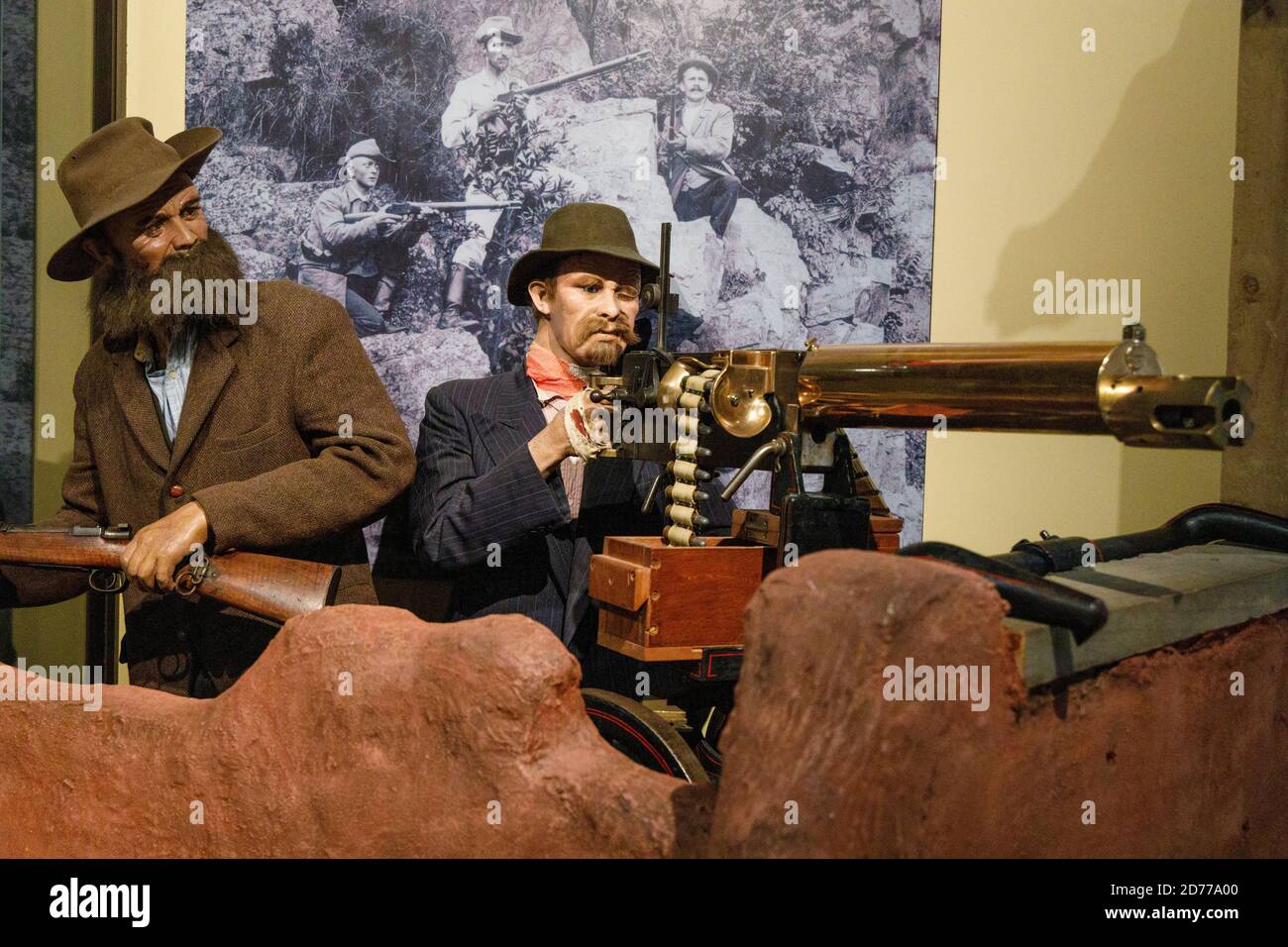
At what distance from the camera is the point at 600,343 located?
10.3ft

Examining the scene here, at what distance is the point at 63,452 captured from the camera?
147 inches

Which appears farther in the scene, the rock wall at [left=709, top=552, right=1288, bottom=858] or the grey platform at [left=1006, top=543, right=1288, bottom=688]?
the grey platform at [left=1006, top=543, right=1288, bottom=688]

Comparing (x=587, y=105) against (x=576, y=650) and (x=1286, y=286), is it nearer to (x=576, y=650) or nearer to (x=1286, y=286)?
(x=576, y=650)

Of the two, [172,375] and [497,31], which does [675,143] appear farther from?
[172,375]

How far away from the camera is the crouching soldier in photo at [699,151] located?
3547mm

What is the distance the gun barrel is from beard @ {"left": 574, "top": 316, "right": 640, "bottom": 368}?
38.5 inches

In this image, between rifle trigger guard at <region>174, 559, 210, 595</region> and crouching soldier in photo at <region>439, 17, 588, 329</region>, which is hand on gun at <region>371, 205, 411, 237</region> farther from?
rifle trigger guard at <region>174, 559, 210, 595</region>

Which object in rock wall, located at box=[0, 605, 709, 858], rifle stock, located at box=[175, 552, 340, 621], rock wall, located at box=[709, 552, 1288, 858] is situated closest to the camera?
rock wall, located at box=[709, 552, 1288, 858]

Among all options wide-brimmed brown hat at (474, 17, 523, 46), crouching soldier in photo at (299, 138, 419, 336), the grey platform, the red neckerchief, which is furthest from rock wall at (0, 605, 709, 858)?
wide-brimmed brown hat at (474, 17, 523, 46)

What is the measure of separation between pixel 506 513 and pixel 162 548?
2.50 ft

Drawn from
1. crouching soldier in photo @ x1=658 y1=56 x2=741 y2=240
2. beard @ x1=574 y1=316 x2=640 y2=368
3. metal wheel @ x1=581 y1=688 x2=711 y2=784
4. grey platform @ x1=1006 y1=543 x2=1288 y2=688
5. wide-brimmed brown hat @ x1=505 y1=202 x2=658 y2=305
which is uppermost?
crouching soldier in photo @ x1=658 y1=56 x2=741 y2=240

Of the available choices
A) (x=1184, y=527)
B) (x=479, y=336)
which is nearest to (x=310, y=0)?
(x=479, y=336)

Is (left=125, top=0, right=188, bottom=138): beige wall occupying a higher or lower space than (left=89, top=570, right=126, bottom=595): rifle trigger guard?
higher

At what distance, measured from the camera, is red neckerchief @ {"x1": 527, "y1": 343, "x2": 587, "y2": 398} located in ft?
10.4
